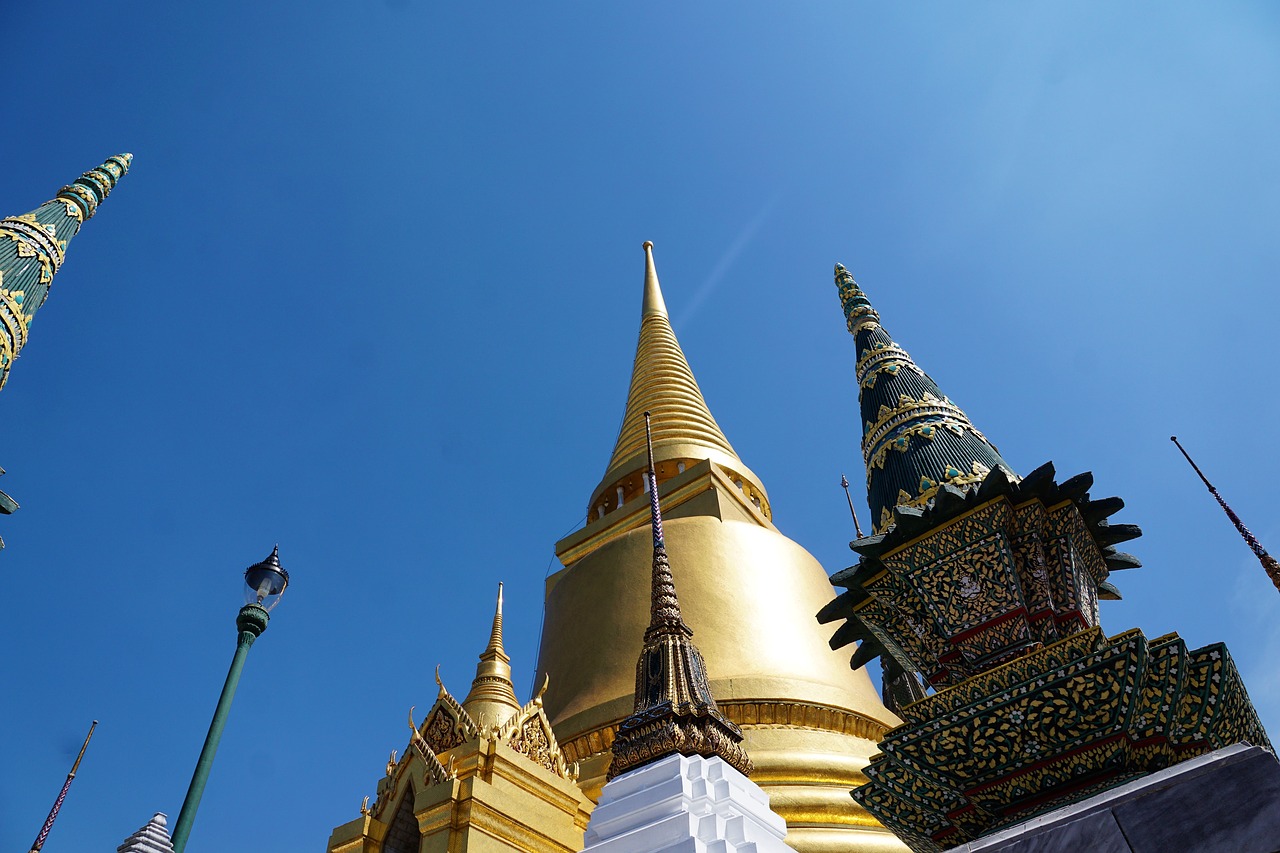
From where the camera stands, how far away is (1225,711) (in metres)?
2.80

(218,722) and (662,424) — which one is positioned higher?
(662,424)

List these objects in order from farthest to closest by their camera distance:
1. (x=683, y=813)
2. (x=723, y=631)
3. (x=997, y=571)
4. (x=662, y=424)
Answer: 1. (x=662, y=424)
2. (x=723, y=631)
3. (x=683, y=813)
4. (x=997, y=571)

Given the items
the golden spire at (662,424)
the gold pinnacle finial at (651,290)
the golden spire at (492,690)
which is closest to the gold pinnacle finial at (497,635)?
the golden spire at (492,690)

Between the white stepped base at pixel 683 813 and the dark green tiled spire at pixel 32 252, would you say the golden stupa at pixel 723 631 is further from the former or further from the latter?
the dark green tiled spire at pixel 32 252

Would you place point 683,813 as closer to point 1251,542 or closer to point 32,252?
point 1251,542

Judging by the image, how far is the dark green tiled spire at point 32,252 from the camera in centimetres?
931

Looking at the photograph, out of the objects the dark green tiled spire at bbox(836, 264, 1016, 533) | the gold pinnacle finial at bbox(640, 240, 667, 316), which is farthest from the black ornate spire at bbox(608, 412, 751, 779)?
the gold pinnacle finial at bbox(640, 240, 667, 316)

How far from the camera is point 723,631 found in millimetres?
10070

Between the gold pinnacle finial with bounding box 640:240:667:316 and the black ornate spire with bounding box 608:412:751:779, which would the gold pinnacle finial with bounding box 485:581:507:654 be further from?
the gold pinnacle finial with bounding box 640:240:667:316

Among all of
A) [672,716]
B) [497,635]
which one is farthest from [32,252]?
[672,716]

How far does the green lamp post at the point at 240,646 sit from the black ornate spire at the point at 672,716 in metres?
1.74

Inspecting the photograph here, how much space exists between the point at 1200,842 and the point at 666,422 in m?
13.6

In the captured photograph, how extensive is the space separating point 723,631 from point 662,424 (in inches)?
221

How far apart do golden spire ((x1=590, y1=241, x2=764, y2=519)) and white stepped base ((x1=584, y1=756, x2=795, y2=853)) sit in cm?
988
